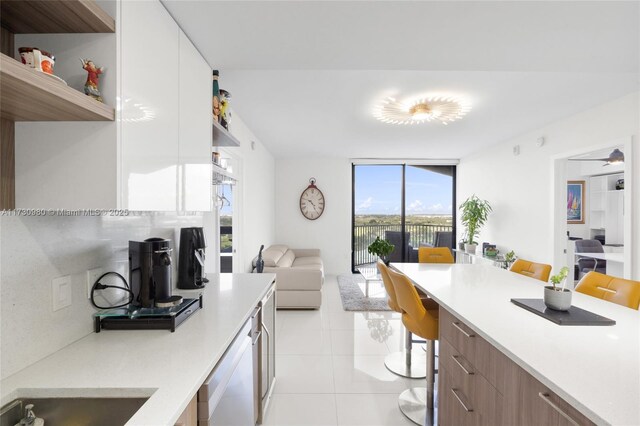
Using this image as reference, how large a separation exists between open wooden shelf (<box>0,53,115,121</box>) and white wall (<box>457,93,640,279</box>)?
4230 millimetres

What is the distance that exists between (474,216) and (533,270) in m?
2.86

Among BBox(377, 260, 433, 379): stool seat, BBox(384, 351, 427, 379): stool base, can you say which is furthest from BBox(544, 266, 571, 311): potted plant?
BBox(384, 351, 427, 379): stool base

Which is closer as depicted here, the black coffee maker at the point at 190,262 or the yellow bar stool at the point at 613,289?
the yellow bar stool at the point at 613,289

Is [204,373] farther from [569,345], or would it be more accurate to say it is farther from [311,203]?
[311,203]

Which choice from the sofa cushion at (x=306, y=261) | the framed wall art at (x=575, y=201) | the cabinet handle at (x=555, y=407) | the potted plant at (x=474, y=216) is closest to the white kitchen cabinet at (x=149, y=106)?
the cabinet handle at (x=555, y=407)

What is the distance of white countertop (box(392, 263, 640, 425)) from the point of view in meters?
0.82

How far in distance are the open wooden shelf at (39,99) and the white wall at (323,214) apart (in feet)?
18.5

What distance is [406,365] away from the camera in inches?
104

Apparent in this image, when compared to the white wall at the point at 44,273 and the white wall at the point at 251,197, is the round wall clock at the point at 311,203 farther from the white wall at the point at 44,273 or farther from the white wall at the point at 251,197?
the white wall at the point at 44,273

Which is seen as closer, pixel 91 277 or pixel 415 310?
pixel 91 277

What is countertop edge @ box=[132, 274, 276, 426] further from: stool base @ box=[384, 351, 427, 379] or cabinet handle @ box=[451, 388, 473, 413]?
stool base @ box=[384, 351, 427, 379]

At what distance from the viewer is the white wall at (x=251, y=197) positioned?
12.5ft

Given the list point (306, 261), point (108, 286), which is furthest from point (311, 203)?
point (108, 286)

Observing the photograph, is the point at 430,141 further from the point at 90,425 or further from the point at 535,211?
the point at 90,425
